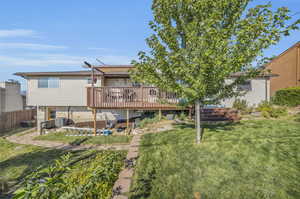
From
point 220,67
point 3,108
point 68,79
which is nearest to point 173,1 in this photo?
point 220,67

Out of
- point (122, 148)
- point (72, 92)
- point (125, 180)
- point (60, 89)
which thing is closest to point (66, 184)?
point (125, 180)

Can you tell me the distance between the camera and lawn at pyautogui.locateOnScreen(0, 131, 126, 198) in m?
4.09

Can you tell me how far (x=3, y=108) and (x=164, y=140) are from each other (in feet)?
59.1

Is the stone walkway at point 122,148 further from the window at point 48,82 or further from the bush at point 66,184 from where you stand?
the window at point 48,82

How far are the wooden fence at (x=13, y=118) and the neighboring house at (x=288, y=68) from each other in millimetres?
27163

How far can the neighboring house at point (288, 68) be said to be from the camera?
17.8 m

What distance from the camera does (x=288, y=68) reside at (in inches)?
742

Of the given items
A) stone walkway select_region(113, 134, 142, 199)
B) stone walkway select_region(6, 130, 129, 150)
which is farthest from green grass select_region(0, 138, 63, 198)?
stone walkway select_region(113, 134, 142, 199)

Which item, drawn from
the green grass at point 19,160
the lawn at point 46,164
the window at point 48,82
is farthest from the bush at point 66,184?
the window at point 48,82

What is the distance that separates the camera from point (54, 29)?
47.4 feet

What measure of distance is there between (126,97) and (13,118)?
36.8 ft

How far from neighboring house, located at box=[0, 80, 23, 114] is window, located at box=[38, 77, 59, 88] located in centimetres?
579

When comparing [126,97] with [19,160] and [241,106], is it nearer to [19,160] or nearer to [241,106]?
[19,160]

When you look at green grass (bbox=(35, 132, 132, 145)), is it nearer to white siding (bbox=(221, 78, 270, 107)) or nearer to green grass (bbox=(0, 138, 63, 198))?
green grass (bbox=(0, 138, 63, 198))
